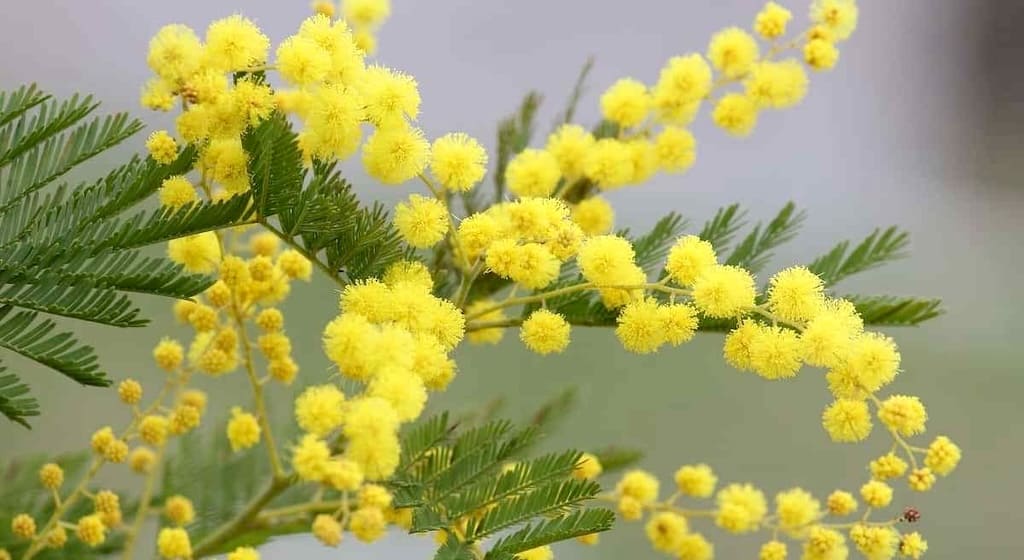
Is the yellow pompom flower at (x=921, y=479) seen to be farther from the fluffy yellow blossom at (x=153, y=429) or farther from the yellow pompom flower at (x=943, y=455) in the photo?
the fluffy yellow blossom at (x=153, y=429)

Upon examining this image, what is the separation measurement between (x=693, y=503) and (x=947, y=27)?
1.45 meters

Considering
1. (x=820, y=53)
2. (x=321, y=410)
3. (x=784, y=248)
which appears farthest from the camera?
(x=784, y=248)

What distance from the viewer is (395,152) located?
411mm

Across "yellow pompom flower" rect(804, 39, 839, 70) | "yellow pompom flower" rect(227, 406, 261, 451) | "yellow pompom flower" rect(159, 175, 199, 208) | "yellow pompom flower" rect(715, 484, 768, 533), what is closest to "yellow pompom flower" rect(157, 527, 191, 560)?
"yellow pompom flower" rect(227, 406, 261, 451)

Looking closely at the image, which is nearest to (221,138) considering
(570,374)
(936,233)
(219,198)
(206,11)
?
(219,198)

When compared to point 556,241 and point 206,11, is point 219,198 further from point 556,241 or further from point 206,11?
point 206,11

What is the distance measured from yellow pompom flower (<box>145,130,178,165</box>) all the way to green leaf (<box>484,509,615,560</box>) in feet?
0.62

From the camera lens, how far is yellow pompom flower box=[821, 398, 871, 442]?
39cm

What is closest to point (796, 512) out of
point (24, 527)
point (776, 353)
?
point (776, 353)

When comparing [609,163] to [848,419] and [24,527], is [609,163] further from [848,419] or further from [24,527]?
[24,527]

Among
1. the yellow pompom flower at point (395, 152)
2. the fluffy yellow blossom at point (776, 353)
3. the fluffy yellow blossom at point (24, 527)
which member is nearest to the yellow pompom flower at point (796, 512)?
the fluffy yellow blossom at point (776, 353)

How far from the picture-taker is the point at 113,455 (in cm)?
51

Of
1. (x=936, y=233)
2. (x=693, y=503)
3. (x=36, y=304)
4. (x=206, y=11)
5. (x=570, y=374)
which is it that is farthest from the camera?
(x=936, y=233)

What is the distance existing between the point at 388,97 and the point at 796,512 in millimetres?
271
